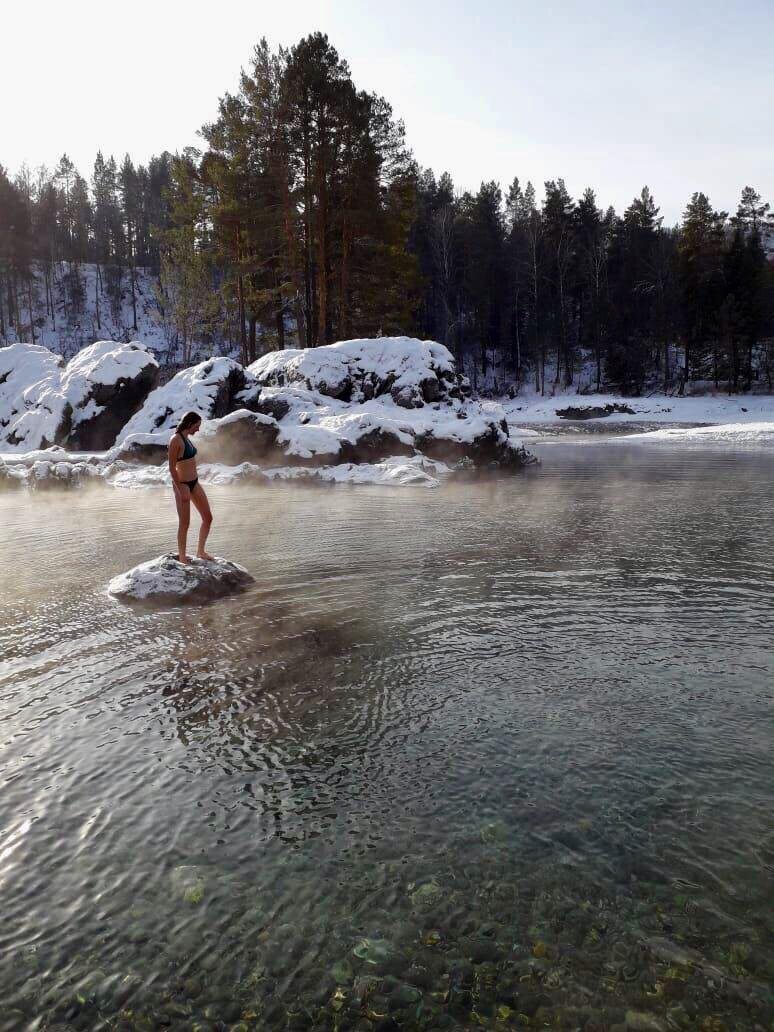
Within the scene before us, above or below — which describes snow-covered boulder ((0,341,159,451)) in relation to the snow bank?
above

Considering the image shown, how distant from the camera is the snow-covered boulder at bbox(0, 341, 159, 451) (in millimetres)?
24984

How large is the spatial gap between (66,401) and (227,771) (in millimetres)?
24696

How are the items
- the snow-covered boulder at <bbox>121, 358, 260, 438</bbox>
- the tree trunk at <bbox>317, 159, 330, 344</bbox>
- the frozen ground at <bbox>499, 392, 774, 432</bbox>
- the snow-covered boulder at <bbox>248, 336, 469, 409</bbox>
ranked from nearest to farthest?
1. the snow-covered boulder at <bbox>121, 358, 260, 438</bbox>
2. the snow-covered boulder at <bbox>248, 336, 469, 409</bbox>
3. the tree trunk at <bbox>317, 159, 330, 344</bbox>
4. the frozen ground at <bbox>499, 392, 774, 432</bbox>

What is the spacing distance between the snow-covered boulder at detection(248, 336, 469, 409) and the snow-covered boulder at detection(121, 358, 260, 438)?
5.14 feet

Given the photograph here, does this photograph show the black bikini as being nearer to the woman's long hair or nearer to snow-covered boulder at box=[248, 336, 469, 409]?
the woman's long hair

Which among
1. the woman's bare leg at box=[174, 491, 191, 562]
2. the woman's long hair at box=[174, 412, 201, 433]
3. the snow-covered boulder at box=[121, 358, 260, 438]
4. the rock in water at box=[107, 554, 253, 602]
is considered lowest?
the rock in water at box=[107, 554, 253, 602]

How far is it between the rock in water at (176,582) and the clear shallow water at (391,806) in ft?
1.24

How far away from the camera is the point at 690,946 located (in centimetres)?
263

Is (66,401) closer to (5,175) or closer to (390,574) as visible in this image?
(390,574)

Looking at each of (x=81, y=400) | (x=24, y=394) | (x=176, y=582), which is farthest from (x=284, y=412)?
(x=176, y=582)

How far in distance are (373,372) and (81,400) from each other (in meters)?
11.1

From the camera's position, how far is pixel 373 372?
78.3 feet

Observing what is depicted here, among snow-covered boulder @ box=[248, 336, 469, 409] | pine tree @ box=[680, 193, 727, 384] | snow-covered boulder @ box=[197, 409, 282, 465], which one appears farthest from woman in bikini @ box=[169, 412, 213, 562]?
pine tree @ box=[680, 193, 727, 384]

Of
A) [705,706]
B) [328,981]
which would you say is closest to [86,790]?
→ [328,981]
